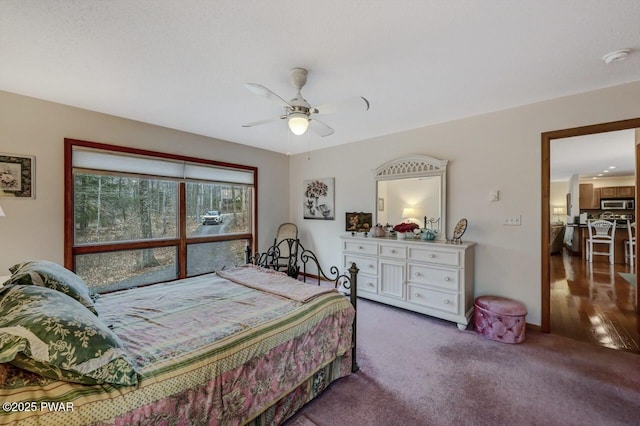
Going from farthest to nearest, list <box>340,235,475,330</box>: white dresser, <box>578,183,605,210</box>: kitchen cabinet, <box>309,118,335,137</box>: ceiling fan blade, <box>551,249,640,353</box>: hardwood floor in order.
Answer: <box>578,183,605,210</box>: kitchen cabinet, <box>340,235,475,330</box>: white dresser, <box>551,249,640,353</box>: hardwood floor, <box>309,118,335,137</box>: ceiling fan blade

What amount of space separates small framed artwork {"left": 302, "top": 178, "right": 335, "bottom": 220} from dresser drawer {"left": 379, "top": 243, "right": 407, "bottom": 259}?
1.42m

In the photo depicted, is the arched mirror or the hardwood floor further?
the arched mirror

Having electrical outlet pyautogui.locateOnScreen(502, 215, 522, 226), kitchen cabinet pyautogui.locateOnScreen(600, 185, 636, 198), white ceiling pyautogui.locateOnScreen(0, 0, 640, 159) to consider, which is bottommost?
electrical outlet pyautogui.locateOnScreen(502, 215, 522, 226)

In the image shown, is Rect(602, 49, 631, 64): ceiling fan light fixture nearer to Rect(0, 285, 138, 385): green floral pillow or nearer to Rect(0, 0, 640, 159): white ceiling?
Rect(0, 0, 640, 159): white ceiling

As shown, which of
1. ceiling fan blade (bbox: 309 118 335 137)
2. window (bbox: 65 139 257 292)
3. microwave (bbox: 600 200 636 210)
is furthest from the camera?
microwave (bbox: 600 200 636 210)

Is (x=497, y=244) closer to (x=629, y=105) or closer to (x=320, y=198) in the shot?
(x=629, y=105)

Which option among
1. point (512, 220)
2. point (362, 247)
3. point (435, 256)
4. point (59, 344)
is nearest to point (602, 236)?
point (512, 220)

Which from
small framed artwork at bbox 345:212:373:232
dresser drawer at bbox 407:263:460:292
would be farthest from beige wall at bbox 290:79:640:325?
small framed artwork at bbox 345:212:373:232

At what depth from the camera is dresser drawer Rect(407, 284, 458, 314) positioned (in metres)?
3.07

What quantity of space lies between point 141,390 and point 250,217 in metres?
3.87

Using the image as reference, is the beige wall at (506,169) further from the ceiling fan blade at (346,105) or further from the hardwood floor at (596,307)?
the ceiling fan blade at (346,105)

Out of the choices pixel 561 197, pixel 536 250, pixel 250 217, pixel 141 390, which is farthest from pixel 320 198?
pixel 561 197

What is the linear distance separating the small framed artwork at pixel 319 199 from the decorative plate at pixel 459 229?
2118 mm

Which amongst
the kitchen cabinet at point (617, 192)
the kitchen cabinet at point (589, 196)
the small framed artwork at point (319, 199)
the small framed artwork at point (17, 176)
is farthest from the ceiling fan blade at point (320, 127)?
the kitchen cabinet at point (617, 192)
